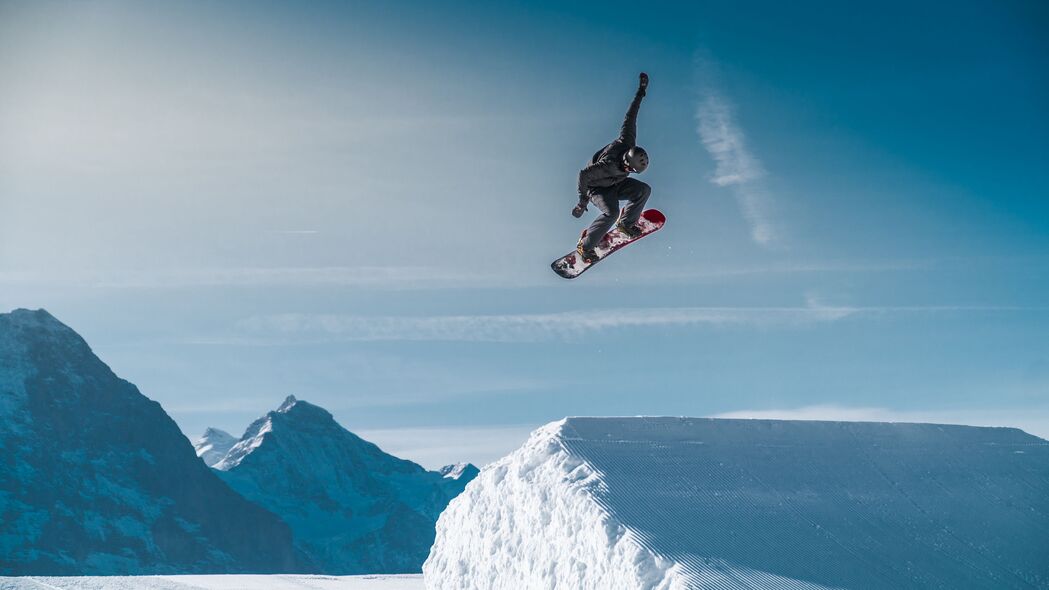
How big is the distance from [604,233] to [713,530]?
666 centimetres

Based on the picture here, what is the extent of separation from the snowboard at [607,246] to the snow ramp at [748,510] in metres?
4.75

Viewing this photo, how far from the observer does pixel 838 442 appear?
2338 centimetres

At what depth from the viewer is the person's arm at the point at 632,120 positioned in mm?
13625

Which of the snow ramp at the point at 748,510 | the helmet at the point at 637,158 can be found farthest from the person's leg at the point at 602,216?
the snow ramp at the point at 748,510

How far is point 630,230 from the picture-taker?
1641 centimetres

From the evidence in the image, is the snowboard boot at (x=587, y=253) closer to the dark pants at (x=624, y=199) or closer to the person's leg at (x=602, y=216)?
the person's leg at (x=602, y=216)

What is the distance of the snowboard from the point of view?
57.0 feet

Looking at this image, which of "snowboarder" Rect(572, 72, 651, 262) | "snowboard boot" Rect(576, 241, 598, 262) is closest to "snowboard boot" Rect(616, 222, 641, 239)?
"snowboarder" Rect(572, 72, 651, 262)

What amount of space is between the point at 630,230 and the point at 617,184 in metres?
→ 1.29

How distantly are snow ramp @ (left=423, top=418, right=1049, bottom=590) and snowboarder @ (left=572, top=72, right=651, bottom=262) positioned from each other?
5.95 meters

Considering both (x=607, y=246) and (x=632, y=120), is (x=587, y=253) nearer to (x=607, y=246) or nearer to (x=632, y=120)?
(x=607, y=246)

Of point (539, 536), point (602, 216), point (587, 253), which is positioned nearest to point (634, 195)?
point (602, 216)

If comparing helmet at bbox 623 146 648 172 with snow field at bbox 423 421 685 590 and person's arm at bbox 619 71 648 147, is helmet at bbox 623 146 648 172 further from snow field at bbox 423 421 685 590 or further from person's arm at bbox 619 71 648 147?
snow field at bbox 423 421 685 590

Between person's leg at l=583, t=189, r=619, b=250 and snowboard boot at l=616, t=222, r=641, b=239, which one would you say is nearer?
person's leg at l=583, t=189, r=619, b=250
